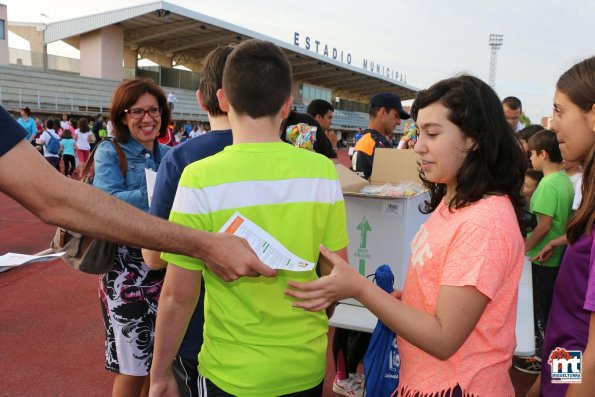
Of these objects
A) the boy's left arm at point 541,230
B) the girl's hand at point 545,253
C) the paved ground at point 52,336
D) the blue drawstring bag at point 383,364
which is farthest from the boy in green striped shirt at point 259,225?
the boy's left arm at point 541,230

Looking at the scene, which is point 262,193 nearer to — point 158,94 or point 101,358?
point 158,94

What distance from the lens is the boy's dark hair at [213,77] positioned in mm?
1771

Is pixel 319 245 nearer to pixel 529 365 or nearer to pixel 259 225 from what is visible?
pixel 259 225

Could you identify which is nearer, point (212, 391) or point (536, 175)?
point (212, 391)

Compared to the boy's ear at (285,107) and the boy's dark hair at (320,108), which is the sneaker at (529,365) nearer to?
the boy's ear at (285,107)

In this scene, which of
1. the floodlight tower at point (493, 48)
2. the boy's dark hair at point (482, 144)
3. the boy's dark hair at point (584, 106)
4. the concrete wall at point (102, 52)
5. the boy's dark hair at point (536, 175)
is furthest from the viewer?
the floodlight tower at point (493, 48)

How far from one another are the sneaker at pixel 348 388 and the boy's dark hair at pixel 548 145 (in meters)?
2.08

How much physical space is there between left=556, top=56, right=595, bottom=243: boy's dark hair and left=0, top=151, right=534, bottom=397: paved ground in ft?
6.96

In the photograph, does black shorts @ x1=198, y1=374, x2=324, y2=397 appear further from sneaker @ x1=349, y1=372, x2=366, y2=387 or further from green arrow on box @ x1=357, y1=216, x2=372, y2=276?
sneaker @ x1=349, y1=372, x2=366, y2=387

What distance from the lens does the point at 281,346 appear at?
4.37ft

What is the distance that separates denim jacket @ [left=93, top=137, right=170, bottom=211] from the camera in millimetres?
2262

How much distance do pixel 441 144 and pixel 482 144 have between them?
113mm

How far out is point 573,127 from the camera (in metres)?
1.56

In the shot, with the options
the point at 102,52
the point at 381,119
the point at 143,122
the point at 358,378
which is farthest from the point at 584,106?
the point at 102,52
